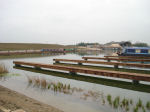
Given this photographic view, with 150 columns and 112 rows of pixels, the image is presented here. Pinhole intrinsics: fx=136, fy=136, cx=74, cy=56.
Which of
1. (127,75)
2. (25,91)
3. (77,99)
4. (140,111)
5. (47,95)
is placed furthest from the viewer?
(127,75)

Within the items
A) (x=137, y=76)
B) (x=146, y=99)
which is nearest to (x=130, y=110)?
(x=146, y=99)

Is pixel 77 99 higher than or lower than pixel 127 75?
lower

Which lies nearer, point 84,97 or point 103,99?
point 103,99

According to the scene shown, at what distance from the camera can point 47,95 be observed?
5.49 metres

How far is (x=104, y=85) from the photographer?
695cm

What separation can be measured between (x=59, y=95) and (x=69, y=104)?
3.22 ft

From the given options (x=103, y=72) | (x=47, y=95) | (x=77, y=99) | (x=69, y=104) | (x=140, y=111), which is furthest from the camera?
(x=103, y=72)

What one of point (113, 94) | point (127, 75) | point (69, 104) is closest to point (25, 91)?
point (69, 104)

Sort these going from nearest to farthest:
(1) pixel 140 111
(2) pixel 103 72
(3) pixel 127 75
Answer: (1) pixel 140 111, (3) pixel 127 75, (2) pixel 103 72

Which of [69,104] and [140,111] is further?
[69,104]

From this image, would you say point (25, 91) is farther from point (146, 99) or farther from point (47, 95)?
point (146, 99)

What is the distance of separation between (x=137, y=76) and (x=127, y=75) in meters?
0.45

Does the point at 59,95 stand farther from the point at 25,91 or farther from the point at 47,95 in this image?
the point at 25,91

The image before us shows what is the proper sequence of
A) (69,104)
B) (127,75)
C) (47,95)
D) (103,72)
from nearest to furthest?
1. (69,104)
2. (47,95)
3. (127,75)
4. (103,72)
